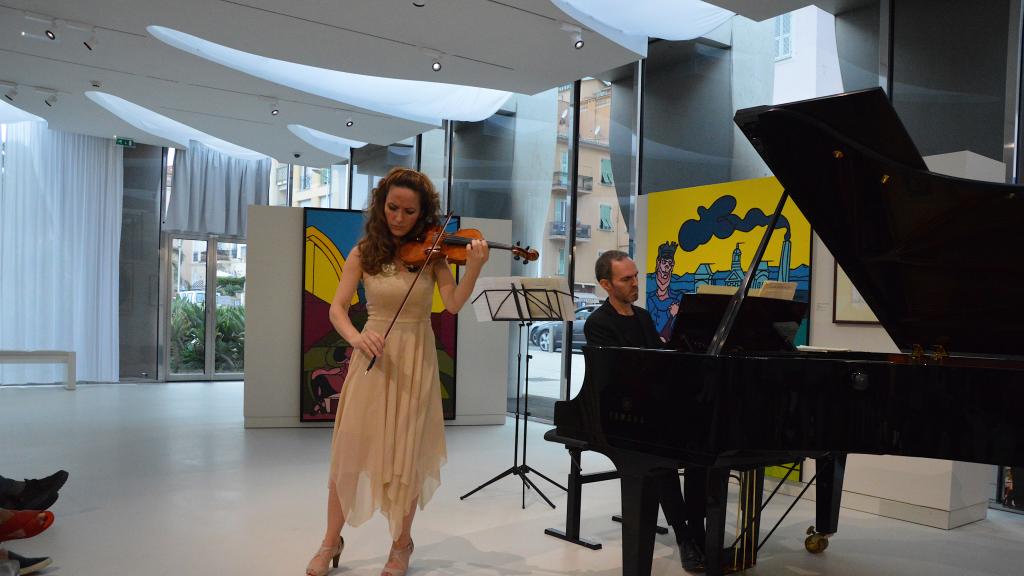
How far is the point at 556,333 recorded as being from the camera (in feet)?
25.5

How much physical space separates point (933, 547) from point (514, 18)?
14.0 feet

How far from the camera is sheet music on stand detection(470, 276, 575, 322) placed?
4.23m

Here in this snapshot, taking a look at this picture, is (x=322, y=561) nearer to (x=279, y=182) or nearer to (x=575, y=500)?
(x=575, y=500)

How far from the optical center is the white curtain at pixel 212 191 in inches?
445

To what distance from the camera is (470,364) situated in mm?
7176

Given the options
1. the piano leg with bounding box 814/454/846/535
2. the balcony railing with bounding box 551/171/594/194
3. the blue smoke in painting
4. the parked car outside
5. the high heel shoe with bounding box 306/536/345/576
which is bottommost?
the high heel shoe with bounding box 306/536/345/576

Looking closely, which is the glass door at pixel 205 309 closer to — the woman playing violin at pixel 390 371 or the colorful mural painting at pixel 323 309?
the colorful mural painting at pixel 323 309

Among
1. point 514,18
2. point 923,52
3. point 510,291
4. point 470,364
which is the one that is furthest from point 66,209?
point 923,52

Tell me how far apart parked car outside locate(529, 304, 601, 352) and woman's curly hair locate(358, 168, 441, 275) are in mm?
4497

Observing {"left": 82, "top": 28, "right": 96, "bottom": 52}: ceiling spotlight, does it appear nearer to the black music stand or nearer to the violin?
the black music stand

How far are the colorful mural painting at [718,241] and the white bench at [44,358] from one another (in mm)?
7751

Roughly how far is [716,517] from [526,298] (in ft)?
5.59

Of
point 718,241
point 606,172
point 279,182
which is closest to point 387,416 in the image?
point 718,241

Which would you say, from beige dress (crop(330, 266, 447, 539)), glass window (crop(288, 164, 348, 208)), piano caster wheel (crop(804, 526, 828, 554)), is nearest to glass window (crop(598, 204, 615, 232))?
piano caster wheel (crop(804, 526, 828, 554))
